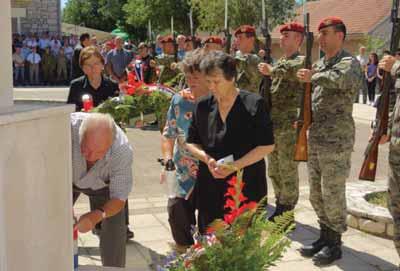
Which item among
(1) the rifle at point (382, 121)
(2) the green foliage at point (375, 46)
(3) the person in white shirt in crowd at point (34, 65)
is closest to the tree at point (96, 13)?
(3) the person in white shirt in crowd at point (34, 65)

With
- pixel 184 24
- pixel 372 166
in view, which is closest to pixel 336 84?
pixel 372 166

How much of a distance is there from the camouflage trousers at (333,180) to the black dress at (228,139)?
1.12 metres

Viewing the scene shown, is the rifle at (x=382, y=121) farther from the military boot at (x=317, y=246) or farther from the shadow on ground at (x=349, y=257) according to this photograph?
the shadow on ground at (x=349, y=257)

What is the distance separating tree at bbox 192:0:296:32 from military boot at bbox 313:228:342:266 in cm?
1084

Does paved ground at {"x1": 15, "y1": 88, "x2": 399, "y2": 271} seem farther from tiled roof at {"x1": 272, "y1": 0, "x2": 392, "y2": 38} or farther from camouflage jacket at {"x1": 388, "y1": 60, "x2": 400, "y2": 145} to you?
tiled roof at {"x1": 272, "y1": 0, "x2": 392, "y2": 38}

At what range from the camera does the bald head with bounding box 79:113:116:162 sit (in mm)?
2883

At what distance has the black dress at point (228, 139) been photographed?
3340 millimetres

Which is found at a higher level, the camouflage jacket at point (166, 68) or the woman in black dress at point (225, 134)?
the camouflage jacket at point (166, 68)

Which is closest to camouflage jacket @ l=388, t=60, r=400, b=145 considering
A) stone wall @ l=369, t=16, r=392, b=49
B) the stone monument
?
the stone monument

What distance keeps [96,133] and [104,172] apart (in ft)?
1.56

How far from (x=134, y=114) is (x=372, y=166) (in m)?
1.92

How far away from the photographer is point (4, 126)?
130 centimetres

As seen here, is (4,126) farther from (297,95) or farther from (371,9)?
(371,9)

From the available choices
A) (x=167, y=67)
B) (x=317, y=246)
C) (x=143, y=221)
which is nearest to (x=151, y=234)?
(x=143, y=221)
